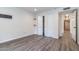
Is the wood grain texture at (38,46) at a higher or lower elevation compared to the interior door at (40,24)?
lower

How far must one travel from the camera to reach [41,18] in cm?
906

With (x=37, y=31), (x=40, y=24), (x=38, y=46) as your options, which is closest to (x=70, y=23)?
(x=40, y=24)

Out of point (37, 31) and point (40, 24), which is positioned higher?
point (40, 24)

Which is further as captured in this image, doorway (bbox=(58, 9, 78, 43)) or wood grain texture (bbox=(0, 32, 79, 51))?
doorway (bbox=(58, 9, 78, 43))

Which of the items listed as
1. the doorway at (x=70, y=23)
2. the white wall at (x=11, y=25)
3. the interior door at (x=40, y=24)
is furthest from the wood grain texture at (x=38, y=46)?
the interior door at (x=40, y=24)

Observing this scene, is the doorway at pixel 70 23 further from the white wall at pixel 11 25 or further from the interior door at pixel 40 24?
the white wall at pixel 11 25

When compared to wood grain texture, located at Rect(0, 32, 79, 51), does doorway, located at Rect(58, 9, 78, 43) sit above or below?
→ above

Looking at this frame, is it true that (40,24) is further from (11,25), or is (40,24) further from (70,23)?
(11,25)

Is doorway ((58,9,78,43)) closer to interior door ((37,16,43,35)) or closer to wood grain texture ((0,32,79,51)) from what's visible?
wood grain texture ((0,32,79,51))

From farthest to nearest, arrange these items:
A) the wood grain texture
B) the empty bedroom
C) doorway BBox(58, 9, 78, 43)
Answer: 1. doorway BBox(58, 9, 78, 43)
2. the empty bedroom
3. the wood grain texture

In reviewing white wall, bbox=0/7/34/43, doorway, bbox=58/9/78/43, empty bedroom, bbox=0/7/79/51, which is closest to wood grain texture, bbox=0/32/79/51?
empty bedroom, bbox=0/7/79/51
